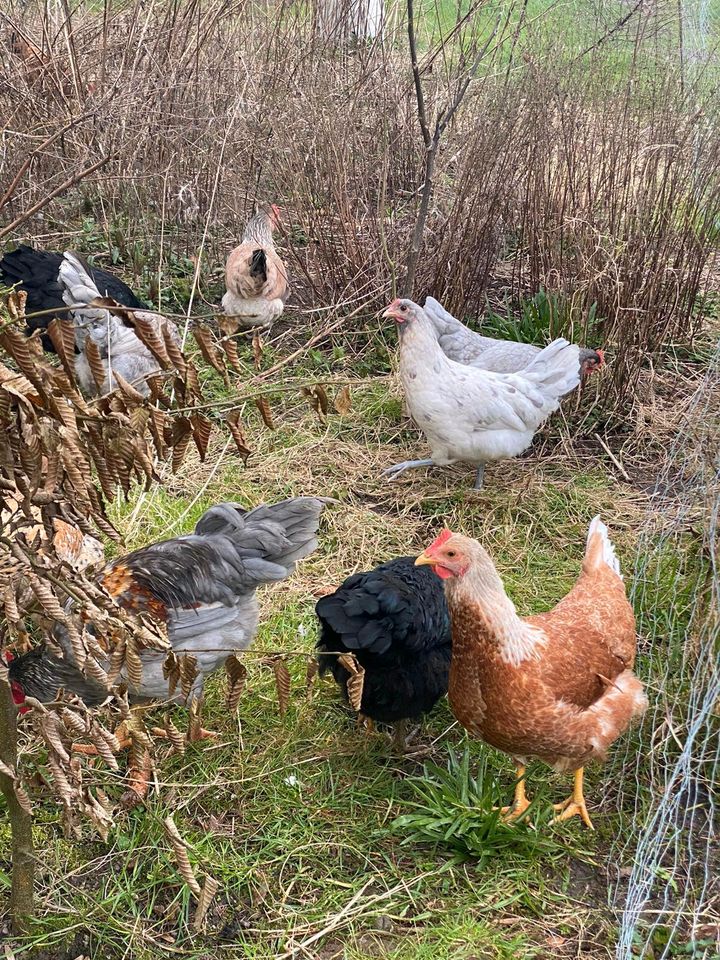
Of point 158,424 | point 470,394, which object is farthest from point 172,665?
point 470,394

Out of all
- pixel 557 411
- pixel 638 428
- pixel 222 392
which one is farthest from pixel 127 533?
pixel 638 428

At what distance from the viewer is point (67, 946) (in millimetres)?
2586

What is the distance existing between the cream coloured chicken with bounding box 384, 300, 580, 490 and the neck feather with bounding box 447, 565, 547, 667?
1789mm

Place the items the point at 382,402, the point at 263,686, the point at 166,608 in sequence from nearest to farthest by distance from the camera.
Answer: the point at 166,608
the point at 263,686
the point at 382,402

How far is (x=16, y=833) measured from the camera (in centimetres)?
241

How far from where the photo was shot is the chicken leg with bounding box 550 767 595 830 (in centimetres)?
300

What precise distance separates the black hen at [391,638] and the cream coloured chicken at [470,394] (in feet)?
4.89

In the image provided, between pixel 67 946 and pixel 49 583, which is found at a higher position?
pixel 49 583

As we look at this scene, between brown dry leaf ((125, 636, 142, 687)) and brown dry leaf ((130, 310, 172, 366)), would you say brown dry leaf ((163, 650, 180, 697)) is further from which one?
brown dry leaf ((130, 310, 172, 366))

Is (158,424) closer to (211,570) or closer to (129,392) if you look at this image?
(129,392)

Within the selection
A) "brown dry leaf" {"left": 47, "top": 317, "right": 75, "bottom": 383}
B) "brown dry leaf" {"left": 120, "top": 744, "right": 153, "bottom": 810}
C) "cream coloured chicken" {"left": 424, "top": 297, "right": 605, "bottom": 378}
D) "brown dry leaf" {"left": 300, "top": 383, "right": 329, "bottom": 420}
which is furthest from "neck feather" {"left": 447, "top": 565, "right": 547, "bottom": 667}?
"cream coloured chicken" {"left": 424, "top": 297, "right": 605, "bottom": 378}

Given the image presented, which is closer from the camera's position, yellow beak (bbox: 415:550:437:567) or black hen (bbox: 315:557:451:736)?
yellow beak (bbox: 415:550:437:567)

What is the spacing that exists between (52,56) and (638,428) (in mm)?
4332

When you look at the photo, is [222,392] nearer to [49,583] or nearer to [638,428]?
[638,428]
